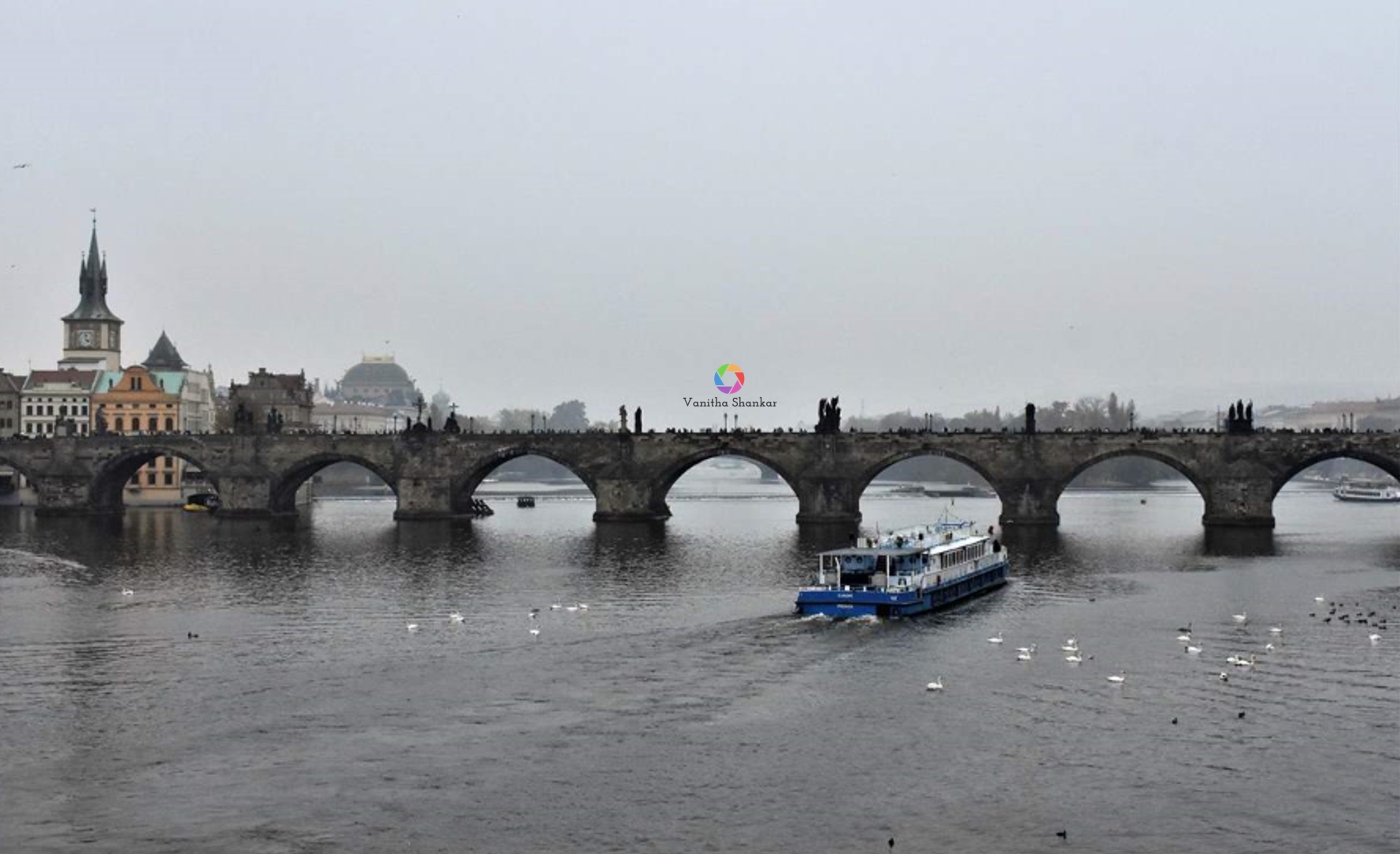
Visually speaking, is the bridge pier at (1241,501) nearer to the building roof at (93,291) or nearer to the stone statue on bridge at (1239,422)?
the stone statue on bridge at (1239,422)

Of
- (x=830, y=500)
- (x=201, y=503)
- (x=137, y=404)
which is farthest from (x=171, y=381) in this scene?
(x=830, y=500)

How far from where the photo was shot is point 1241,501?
11212cm

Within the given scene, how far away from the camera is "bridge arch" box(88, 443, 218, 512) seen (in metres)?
132

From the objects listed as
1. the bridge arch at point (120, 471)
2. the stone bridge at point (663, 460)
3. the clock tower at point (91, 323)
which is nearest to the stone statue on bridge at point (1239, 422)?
the stone bridge at point (663, 460)

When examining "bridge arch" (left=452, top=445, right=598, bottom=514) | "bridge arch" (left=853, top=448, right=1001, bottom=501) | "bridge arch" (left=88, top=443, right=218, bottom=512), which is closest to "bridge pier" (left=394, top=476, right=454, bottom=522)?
"bridge arch" (left=452, top=445, right=598, bottom=514)

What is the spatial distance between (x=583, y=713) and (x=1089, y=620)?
91.4ft

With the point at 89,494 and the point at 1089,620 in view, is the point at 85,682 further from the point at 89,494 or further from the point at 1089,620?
the point at 89,494

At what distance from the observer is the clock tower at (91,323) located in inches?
6988

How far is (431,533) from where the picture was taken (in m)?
113

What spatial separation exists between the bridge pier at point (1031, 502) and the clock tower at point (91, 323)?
112173 mm

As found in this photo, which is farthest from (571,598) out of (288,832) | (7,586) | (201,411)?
(201,411)

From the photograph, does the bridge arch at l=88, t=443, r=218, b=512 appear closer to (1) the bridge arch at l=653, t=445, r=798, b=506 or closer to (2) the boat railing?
(1) the bridge arch at l=653, t=445, r=798, b=506

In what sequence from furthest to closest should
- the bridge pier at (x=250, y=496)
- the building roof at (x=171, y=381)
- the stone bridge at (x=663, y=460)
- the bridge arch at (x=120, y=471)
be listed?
the building roof at (x=171, y=381), the bridge arch at (x=120, y=471), the bridge pier at (x=250, y=496), the stone bridge at (x=663, y=460)

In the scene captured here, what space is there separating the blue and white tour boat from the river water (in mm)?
1167
